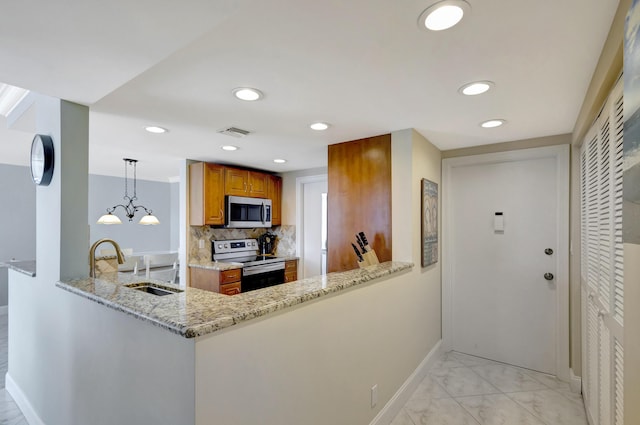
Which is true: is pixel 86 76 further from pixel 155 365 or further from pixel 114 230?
pixel 114 230

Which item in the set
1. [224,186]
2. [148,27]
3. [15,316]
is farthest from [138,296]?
[224,186]

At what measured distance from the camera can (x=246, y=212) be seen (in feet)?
14.1

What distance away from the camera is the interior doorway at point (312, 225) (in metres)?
4.52

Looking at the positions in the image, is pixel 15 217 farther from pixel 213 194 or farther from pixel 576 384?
pixel 576 384

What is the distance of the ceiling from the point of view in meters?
1.13

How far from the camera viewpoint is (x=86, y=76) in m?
1.59

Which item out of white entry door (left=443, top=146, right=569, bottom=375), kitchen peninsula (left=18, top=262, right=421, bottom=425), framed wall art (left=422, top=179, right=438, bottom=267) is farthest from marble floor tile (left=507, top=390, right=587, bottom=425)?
kitchen peninsula (left=18, top=262, right=421, bottom=425)

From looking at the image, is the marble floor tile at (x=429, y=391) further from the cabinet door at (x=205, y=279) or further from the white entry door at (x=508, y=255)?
the cabinet door at (x=205, y=279)

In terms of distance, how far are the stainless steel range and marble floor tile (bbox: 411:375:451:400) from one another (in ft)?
7.13

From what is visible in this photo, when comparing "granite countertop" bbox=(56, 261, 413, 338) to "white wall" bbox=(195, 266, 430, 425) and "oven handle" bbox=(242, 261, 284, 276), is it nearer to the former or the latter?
"white wall" bbox=(195, 266, 430, 425)

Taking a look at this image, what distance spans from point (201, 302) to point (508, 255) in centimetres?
287

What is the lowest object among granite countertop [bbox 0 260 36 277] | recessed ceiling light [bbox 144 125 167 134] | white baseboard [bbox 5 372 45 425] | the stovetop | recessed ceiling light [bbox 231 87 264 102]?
white baseboard [bbox 5 372 45 425]

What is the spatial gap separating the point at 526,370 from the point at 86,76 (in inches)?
156

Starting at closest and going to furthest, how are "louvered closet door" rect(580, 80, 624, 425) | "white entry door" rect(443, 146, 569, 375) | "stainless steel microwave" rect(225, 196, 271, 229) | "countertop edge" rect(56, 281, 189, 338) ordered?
"countertop edge" rect(56, 281, 189, 338), "louvered closet door" rect(580, 80, 624, 425), "white entry door" rect(443, 146, 569, 375), "stainless steel microwave" rect(225, 196, 271, 229)
